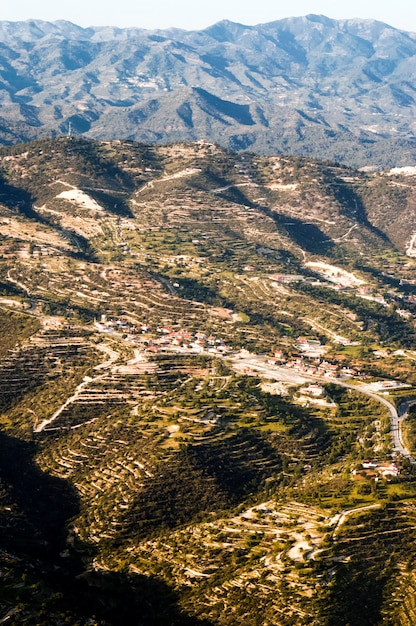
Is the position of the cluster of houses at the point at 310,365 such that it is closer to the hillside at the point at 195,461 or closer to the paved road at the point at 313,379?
the hillside at the point at 195,461

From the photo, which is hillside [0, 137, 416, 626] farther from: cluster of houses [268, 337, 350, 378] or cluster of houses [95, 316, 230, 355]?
cluster of houses [95, 316, 230, 355]

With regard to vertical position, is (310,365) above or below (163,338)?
above

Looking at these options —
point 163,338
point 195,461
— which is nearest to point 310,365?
point 163,338

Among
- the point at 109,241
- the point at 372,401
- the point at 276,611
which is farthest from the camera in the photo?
the point at 109,241

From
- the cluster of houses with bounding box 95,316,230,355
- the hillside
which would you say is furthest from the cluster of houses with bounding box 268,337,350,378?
the cluster of houses with bounding box 95,316,230,355

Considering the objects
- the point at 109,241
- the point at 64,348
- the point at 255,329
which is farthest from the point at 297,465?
the point at 109,241

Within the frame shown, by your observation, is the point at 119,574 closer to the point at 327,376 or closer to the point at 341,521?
the point at 341,521

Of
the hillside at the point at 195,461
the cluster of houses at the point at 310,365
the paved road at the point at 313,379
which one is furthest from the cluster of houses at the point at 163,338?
the cluster of houses at the point at 310,365

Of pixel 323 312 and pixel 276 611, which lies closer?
pixel 276 611

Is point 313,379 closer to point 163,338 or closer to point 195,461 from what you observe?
point 163,338
